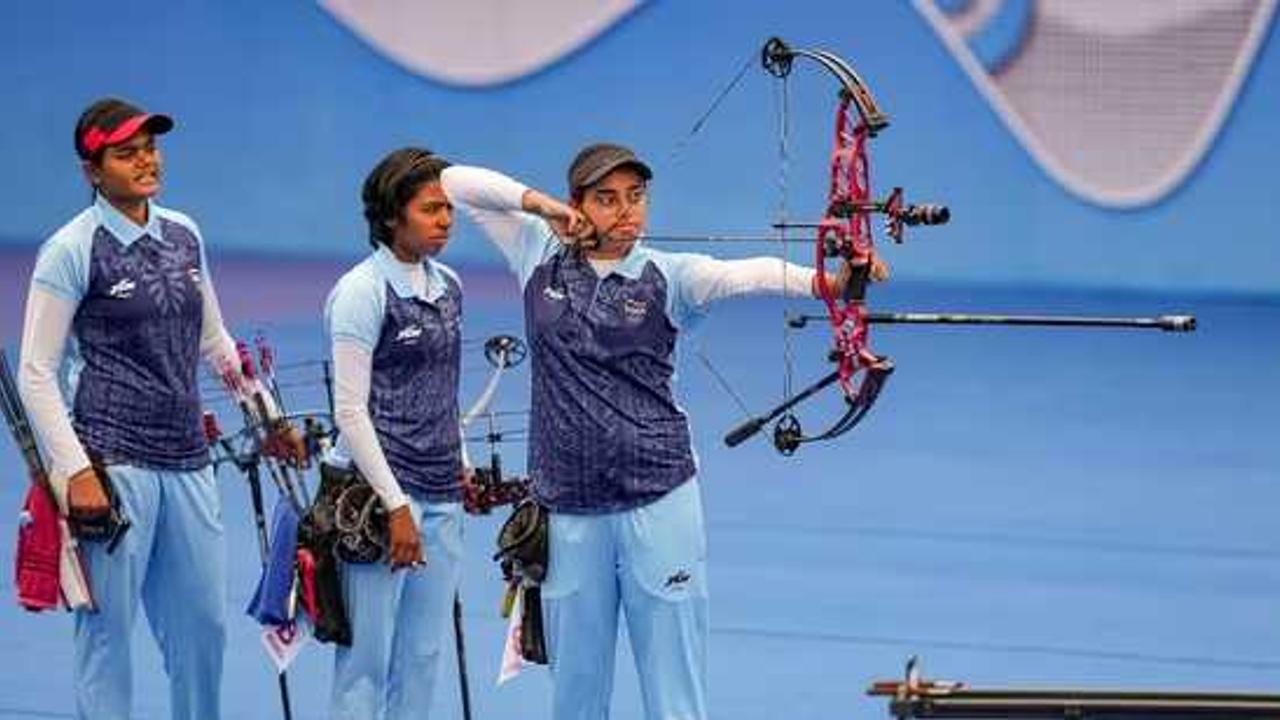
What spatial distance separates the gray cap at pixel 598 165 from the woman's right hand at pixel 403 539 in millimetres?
806

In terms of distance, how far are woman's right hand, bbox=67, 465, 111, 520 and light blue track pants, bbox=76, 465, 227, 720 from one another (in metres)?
0.10

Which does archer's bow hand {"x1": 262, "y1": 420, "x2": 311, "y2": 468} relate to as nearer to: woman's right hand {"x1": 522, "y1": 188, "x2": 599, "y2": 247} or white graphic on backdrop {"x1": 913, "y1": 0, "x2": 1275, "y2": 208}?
woman's right hand {"x1": 522, "y1": 188, "x2": 599, "y2": 247}

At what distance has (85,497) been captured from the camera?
7172mm

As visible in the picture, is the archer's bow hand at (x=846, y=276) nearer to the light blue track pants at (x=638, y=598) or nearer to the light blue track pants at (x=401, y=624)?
the light blue track pants at (x=638, y=598)

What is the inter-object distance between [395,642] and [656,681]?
0.69 metres

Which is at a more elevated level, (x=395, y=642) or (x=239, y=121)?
(x=239, y=121)

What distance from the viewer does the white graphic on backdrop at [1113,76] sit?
1590 cm

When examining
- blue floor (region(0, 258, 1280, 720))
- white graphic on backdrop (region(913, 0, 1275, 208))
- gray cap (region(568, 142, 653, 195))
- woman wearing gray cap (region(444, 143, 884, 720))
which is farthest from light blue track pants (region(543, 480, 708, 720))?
white graphic on backdrop (region(913, 0, 1275, 208))

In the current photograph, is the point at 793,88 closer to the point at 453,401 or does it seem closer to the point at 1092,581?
the point at 1092,581

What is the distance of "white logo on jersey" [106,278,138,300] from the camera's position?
7297 mm

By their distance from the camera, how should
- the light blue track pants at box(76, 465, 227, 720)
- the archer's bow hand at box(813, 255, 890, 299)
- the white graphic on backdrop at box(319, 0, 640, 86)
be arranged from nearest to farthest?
the archer's bow hand at box(813, 255, 890, 299), the light blue track pants at box(76, 465, 227, 720), the white graphic on backdrop at box(319, 0, 640, 86)

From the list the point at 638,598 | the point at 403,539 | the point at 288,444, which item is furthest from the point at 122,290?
the point at 638,598

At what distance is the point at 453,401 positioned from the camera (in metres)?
7.36

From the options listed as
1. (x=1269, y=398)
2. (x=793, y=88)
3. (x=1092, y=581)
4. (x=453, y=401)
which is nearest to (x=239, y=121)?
(x=793, y=88)
